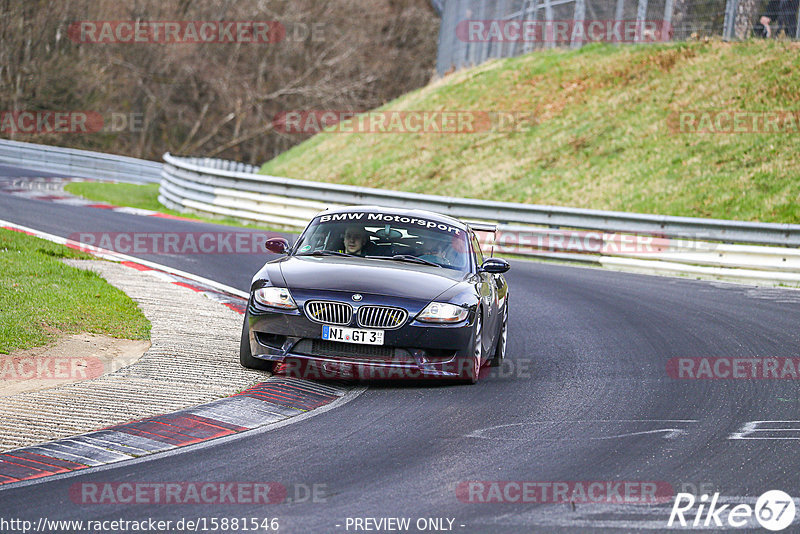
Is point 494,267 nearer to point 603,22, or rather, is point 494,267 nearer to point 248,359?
point 248,359

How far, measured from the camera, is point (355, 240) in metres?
10.1

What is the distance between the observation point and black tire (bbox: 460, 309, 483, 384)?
9.05 m

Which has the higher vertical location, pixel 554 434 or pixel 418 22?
pixel 418 22

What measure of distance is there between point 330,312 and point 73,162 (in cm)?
2974

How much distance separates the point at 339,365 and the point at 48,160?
2984cm

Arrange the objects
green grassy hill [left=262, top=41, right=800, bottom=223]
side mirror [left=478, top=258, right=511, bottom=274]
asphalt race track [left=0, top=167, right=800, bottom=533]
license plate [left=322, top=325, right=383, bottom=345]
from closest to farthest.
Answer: asphalt race track [left=0, top=167, right=800, bottom=533]
license plate [left=322, top=325, right=383, bottom=345]
side mirror [left=478, top=258, right=511, bottom=274]
green grassy hill [left=262, top=41, right=800, bottom=223]

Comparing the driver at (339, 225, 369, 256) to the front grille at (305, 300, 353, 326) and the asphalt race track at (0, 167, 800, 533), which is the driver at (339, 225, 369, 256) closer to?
the front grille at (305, 300, 353, 326)

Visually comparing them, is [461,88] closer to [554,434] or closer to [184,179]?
[184,179]

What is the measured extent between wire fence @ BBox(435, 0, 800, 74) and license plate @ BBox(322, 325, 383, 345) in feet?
76.9

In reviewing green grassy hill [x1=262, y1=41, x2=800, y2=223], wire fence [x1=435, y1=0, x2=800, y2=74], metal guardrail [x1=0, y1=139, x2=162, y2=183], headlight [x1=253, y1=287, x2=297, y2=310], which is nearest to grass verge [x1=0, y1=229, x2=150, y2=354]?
headlight [x1=253, y1=287, x2=297, y2=310]

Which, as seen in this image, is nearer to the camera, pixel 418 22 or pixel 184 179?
pixel 184 179

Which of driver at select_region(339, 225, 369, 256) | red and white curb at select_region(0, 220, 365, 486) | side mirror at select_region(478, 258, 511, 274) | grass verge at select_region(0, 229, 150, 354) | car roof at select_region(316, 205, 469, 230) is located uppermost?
car roof at select_region(316, 205, 469, 230)

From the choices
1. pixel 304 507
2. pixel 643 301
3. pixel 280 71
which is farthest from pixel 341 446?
pixel 280 71

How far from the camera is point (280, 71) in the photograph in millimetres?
53469
